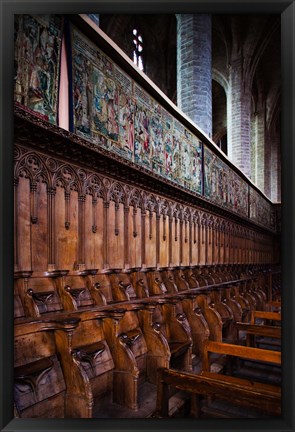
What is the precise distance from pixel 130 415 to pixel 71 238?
1.96 m

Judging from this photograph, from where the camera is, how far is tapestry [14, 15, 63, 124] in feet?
10.1

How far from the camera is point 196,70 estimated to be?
9164mm

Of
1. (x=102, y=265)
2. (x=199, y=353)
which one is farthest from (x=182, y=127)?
(x=199, y=353)

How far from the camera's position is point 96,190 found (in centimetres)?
421

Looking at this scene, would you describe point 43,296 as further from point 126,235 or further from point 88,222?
point 126,235

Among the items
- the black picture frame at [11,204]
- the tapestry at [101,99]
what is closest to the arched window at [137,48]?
the tapestry at [101,99]

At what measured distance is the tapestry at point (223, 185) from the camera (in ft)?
27.7

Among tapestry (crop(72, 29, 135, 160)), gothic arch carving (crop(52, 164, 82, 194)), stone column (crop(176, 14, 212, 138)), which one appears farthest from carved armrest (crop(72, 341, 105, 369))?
stone column (crop(176, 14, 212, 138))

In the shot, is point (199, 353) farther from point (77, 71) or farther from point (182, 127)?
point (182, 127)

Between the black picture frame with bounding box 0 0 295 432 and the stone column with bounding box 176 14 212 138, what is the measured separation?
722cm

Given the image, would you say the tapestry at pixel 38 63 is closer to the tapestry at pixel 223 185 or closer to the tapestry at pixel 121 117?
the tapestry at pixel 121 117

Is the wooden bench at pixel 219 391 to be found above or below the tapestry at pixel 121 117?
below

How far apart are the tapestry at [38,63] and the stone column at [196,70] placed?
6088mm

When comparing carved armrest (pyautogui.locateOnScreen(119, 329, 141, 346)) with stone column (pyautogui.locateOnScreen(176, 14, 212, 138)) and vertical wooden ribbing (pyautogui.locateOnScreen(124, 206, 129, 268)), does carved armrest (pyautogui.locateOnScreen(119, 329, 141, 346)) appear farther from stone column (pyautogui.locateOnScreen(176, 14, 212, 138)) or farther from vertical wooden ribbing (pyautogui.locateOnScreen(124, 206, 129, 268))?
stone column (pyautogui.locateOnScreen(176, 14, 212, 138))
